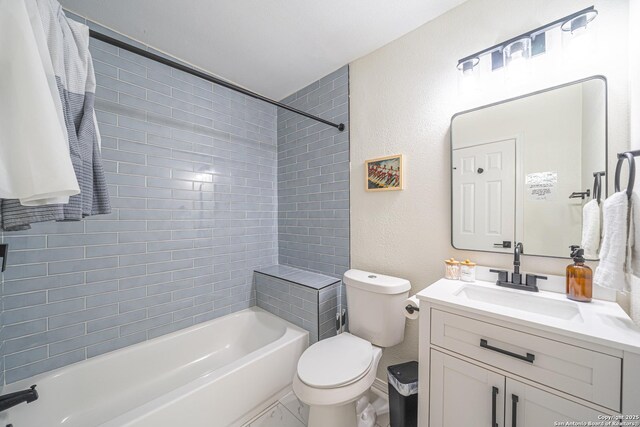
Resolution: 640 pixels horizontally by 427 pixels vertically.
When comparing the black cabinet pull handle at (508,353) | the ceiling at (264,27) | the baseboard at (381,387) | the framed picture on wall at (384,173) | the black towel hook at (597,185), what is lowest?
the baseboard at (381,387)

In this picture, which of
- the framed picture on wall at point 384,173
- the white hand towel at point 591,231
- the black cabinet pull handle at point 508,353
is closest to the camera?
the black cabinet pull handle at point 508,353

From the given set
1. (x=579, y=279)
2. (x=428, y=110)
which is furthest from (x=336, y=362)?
(x=428, y=110)

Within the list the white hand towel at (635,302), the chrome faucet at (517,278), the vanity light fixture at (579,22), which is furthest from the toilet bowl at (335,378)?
the vanity light fixture at (579,22)

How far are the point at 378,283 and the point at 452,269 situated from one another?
424 mm

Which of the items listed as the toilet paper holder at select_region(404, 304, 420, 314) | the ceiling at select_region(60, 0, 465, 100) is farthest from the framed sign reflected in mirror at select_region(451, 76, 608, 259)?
the ceiling at select_region(60, 0, 465, 100)

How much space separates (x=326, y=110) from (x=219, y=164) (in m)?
1.06

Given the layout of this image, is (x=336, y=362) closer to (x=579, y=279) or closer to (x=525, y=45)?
(x=579, y=279)

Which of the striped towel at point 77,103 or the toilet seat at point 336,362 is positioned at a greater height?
the striped towel at point 77,103

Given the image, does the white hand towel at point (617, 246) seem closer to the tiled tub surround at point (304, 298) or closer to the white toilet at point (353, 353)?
the white toilet at point (353, 353)

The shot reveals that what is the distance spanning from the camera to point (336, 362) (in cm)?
128

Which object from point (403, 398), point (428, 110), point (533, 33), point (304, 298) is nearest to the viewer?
point (533, 33)

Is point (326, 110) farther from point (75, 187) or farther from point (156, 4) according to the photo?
point (75, 187)

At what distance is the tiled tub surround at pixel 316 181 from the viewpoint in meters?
1.93

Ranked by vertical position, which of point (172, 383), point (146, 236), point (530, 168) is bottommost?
point (172, 383)
